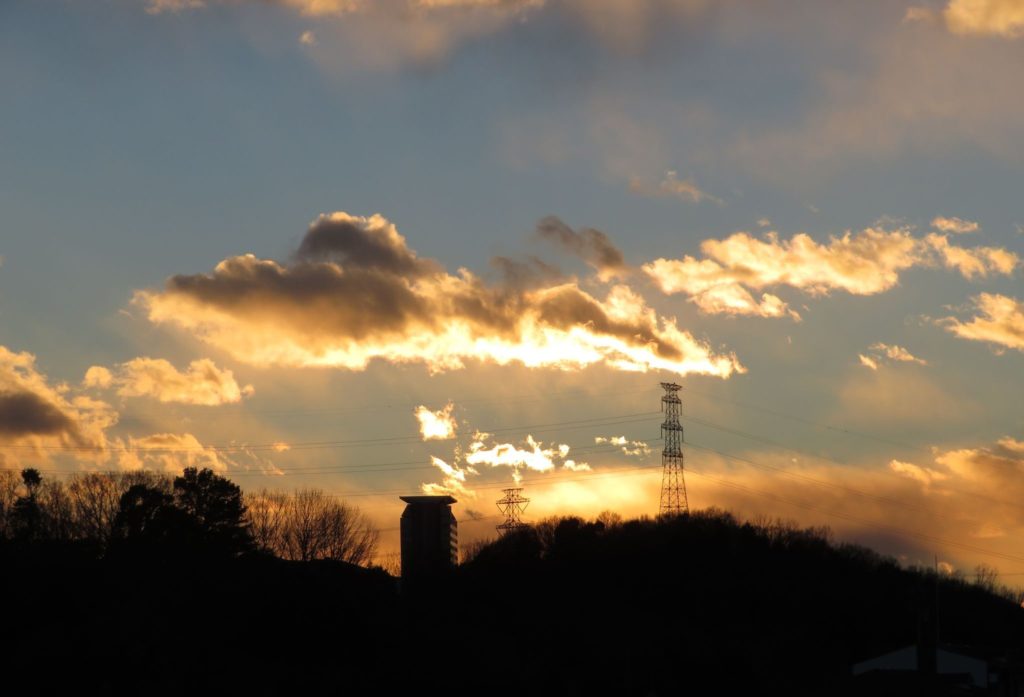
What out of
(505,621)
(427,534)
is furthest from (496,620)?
(427,534)

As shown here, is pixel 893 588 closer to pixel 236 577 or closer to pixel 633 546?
pixel 633 546

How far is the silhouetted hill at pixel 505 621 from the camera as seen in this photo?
9325 centimetres

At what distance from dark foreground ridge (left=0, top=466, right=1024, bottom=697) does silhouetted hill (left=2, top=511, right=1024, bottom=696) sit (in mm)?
225

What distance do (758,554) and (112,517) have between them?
73.7m

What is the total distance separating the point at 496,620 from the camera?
122562 mm

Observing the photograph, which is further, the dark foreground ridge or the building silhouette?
the building silhouette

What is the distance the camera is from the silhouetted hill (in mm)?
93250

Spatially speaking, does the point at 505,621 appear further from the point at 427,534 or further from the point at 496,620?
the point at 427,534

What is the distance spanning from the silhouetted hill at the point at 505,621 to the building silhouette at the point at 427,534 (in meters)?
3.19

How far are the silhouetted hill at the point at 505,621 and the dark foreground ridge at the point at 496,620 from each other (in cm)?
22

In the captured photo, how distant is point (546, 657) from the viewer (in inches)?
4119

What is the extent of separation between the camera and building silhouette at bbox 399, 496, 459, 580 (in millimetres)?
144750

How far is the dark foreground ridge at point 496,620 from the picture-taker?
9281 cm

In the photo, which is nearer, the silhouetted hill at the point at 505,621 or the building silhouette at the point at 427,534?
the silhouetted hill at the point at 505,621
